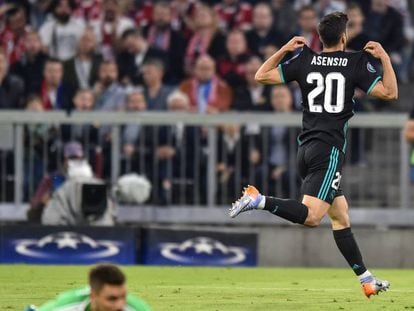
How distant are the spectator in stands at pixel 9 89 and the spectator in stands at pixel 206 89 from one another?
2445 millimetres

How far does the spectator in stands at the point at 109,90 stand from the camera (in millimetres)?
21359

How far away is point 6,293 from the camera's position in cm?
1332

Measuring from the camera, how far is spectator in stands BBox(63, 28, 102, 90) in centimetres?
2203

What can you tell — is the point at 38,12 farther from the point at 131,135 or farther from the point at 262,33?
the point at 131,135

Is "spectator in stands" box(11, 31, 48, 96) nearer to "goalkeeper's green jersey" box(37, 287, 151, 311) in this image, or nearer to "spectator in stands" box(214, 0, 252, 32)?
"spectator in stands" box(214, 0, 252, 32)

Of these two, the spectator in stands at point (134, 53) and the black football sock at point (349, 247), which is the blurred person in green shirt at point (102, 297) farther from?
the spectator in stands at point (134, 53)

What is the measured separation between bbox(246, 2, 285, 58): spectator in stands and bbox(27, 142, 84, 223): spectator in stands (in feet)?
11.8

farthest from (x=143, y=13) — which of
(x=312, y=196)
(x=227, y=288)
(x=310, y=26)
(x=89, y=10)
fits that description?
(x=312, y=196)

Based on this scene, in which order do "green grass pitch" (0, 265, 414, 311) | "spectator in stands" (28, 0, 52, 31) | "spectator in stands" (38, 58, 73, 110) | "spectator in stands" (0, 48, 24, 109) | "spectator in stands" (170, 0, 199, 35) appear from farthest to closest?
1. "spectator in stands" (28, 0, 52, 31)
2. "spectator in stands" (170, 0, 199, 35)
3. "spectator in stands" (0, 48, 24, 109)
4. "spectator in stands" (38, 58, 73, 110)
5. "green grass pitch" (0, 265, 414, 311)

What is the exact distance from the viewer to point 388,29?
22547 mm

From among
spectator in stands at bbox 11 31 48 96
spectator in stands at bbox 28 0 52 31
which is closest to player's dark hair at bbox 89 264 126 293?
spectator in stands at bbox 11 31 48 96

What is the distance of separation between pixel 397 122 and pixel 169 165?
316cm

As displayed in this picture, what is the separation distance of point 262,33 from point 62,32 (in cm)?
314

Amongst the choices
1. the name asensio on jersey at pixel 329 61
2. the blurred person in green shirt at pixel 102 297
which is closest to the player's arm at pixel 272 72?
the name asensio on jersey at pixel 329 61
